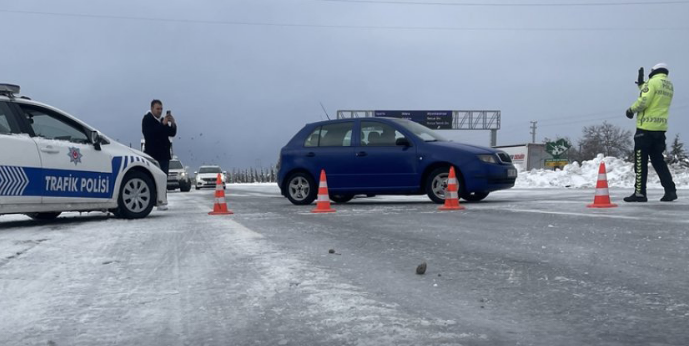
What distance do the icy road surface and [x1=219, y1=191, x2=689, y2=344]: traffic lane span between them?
14 mm

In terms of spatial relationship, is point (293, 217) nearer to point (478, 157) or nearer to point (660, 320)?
point (478, 157)

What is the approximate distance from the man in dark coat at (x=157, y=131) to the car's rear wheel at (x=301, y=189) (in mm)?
2318

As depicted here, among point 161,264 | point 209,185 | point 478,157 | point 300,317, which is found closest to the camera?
point 300,317

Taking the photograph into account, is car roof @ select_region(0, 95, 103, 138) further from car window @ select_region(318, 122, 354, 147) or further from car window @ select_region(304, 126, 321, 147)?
car window @ select_region(318, 122, 354, 147)

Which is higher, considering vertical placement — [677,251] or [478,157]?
[478,157]

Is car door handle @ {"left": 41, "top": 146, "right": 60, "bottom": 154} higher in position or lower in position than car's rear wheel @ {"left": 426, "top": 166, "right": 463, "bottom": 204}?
higher

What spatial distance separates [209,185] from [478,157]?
29.6 m

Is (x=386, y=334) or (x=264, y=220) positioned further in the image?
(x=264, y=220)

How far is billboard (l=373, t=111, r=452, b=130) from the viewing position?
227ft

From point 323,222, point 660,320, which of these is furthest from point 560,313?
point 323,222

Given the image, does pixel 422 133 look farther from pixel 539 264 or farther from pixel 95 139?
pixel 539 264

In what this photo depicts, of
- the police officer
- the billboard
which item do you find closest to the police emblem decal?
the police officer

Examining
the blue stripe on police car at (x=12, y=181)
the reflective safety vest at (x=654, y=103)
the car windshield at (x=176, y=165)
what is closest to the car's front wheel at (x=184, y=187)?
the car windshield at (x=176, y=165)

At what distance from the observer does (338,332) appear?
8.97 ft
